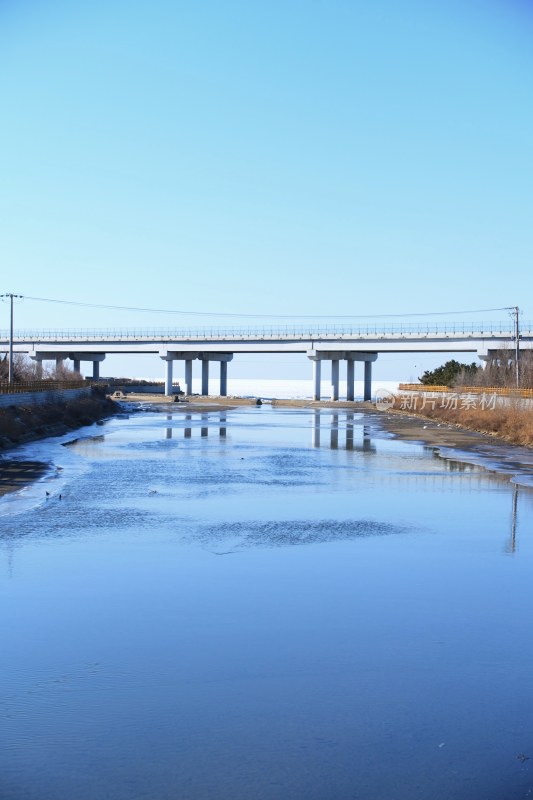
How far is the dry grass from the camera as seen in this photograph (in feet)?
140

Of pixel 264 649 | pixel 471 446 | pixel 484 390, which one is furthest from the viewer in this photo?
pixel 484 390

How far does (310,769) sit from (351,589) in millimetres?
5789

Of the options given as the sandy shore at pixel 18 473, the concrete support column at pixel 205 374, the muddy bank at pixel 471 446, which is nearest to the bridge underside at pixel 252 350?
the concrete support column at pixel 205 374

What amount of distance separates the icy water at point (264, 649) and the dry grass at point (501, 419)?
887 inches

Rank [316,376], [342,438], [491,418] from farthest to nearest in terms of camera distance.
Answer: [316,376] → [491,418] → [342,438]

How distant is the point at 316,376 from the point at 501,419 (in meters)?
57.2

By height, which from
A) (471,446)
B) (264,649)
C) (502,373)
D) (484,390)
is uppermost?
(502,373)

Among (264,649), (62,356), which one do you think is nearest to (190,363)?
(62,356)

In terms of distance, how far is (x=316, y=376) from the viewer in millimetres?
104562

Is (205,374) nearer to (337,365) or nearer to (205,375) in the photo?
(205,375)

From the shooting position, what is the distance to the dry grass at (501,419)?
42659mm

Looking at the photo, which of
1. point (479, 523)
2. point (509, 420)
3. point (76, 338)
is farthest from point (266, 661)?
point (76, 338)

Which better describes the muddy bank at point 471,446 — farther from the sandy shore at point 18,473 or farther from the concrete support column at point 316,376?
the concrete support column at point 316,376

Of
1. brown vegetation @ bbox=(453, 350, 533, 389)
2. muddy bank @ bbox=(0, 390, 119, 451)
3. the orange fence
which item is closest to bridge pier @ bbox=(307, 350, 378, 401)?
the orange fence
